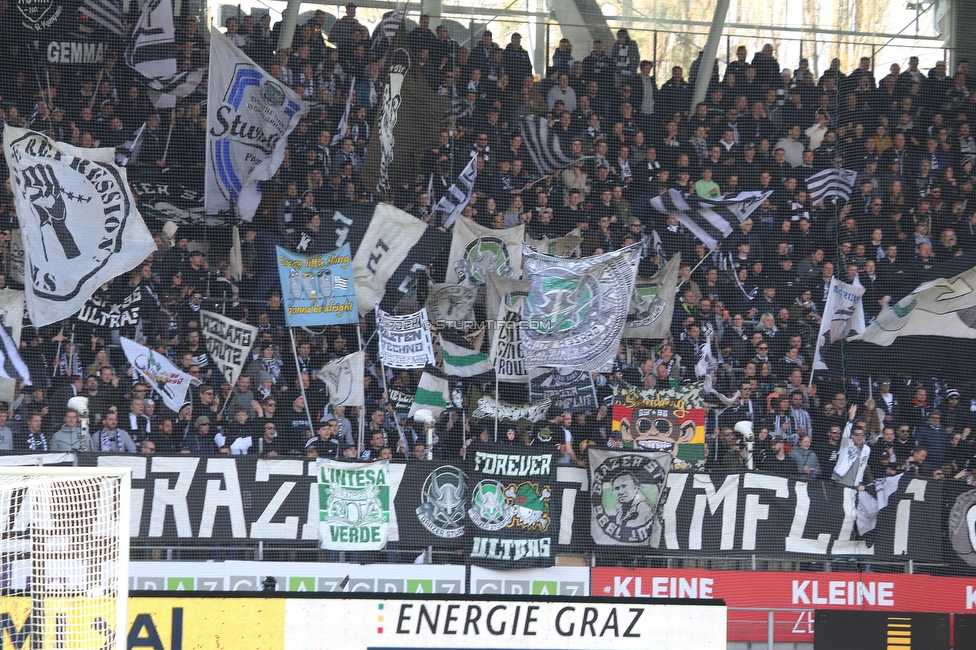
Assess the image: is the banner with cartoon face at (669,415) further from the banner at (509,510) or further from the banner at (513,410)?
the banner at (509,510)

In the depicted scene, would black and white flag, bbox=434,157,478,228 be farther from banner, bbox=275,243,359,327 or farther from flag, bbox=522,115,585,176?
banner, bbox=275,243,359,327

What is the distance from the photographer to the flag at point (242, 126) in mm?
12891

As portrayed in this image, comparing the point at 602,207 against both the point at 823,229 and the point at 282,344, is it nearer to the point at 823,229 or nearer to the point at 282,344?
the point at 823,229

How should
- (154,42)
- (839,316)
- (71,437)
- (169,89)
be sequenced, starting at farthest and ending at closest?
(169,89) → (154,42) → (839,316) → (71,437)

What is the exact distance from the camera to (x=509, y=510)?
12.0 m

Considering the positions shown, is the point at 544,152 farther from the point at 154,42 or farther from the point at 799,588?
the point at 799,588

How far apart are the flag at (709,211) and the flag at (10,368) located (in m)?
7.23

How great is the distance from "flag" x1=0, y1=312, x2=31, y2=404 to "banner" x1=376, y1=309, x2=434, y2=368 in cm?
366

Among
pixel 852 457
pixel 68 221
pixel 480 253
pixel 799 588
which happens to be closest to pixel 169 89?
pixel 68 221

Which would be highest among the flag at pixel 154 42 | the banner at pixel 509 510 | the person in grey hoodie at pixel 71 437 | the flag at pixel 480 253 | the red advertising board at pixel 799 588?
the flag at pixel 154 42

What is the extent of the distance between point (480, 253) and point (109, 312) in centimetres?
411

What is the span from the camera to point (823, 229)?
14.5 metres

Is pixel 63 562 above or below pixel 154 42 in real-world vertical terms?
below

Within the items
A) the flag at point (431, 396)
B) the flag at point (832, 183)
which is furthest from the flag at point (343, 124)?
the flag at point (832, 183)
